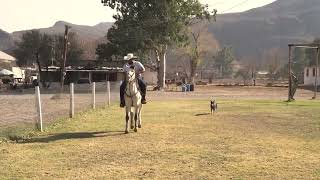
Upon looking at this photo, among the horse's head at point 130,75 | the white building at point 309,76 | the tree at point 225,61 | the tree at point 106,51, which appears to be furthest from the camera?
the tree at point 225,61

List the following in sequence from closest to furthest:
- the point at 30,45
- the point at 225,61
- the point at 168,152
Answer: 1. the point at 168,152
2. the point at 30,45
3. the point at 225,61

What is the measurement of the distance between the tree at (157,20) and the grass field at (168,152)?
39868 mm

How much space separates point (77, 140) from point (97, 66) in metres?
59.6

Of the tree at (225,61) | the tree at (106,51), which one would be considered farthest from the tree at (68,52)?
the tree at (225,61)

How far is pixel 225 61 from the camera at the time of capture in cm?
14562

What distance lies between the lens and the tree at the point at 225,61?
473 feet

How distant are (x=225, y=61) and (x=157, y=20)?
89386mm

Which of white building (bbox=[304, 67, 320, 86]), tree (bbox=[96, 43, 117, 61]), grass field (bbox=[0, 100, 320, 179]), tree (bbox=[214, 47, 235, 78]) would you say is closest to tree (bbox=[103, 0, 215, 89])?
tree (bbox=[96, 43, 117, 61])

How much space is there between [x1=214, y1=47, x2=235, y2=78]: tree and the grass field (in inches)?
4994

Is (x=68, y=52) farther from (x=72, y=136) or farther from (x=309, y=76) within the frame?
(x=72, y=136)

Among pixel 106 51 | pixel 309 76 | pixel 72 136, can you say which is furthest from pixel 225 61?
pixel 72 136

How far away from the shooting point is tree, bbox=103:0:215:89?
57.8 meters

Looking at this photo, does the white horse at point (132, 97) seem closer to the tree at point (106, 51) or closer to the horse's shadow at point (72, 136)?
the horse's shadow at point (72, 136)

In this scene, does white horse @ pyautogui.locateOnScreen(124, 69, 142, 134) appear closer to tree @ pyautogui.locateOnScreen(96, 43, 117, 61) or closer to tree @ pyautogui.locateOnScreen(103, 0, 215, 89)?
tree @ pyautogui.locateOnScreen(103, 0, 215, 89)
